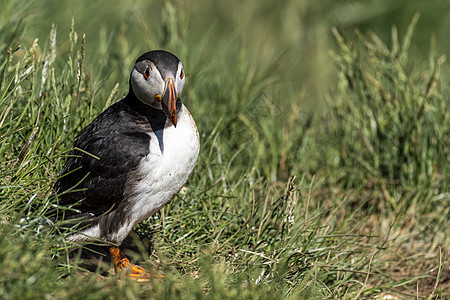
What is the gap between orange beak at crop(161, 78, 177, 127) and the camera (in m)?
3.18

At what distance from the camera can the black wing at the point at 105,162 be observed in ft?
11.1

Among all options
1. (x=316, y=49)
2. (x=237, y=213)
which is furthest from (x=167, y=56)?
(x=316, y=49)

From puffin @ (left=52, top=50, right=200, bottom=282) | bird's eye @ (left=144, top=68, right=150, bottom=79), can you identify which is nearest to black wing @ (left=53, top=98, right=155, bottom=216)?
puffin @ (left=52, top=50, right=200, bottom=282)

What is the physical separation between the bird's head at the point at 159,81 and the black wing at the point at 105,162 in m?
0.17

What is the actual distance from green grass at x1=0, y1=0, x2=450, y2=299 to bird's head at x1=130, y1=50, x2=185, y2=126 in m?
0.51

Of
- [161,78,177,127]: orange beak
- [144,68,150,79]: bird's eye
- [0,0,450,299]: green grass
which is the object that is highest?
[144,68,150,79]: bird's eye

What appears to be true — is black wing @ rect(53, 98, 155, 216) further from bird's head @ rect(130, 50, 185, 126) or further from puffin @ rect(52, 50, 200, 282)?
bird's head @ rect(130, 50, 185, 126)

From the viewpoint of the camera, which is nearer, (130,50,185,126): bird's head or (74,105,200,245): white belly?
(130,50,185,126): bird's head

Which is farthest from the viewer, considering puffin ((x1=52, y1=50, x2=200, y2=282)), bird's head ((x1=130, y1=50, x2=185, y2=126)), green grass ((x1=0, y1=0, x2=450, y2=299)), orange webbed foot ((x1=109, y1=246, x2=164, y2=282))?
orange webbed foot ((x1=109, y1=246, x2=164, y2=282))

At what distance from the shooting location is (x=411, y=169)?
495cm

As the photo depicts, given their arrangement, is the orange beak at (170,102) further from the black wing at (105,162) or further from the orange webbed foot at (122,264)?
the orange webbed foot at (122,264)

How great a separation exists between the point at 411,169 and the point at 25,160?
2926mm

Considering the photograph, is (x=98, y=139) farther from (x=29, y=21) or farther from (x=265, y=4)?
(x=265, y=4)

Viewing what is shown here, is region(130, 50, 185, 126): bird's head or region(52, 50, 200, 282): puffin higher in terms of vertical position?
region(130, 50, 185, 126): bird's head
